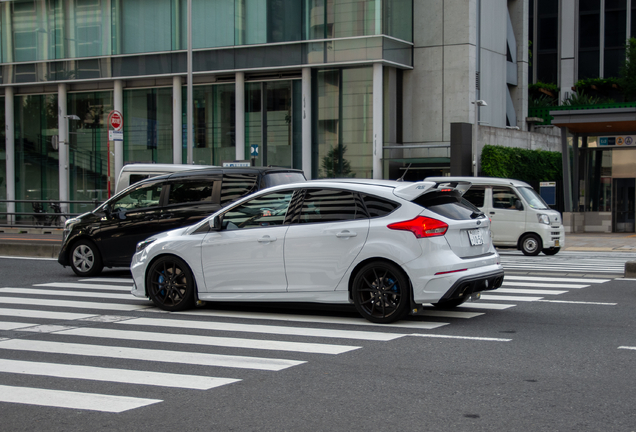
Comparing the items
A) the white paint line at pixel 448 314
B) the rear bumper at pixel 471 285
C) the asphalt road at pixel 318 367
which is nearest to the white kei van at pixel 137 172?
the asphalt road at pixel 318 367

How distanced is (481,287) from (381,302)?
116 centimetres

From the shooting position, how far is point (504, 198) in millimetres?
20672

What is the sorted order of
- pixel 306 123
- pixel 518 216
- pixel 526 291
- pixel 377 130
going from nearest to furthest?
pixel 526 291 → pixel 518 216 → pixel 377 130 → pixel 306 123

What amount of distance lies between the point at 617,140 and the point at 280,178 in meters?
22.5

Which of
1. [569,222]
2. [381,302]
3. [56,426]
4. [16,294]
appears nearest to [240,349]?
[381,302]

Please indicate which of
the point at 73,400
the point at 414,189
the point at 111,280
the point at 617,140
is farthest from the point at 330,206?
the point at 617,140

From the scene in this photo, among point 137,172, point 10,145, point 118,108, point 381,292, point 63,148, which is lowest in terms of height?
point 381,292

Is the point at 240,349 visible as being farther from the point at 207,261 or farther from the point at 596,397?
the point at 596,397

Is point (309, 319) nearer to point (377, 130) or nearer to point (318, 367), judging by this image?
point (318, 367)

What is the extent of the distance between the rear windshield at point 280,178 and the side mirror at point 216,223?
350 cm

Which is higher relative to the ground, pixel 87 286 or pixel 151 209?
pixel 151 209

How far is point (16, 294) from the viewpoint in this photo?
1241cm

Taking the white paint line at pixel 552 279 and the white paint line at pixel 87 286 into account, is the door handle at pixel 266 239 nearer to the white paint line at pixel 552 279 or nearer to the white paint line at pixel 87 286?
the white paint line at pixel 87 286

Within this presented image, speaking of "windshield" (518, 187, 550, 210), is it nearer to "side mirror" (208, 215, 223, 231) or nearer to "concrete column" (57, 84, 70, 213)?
"side mirror" (208, 215, 223, 231)
